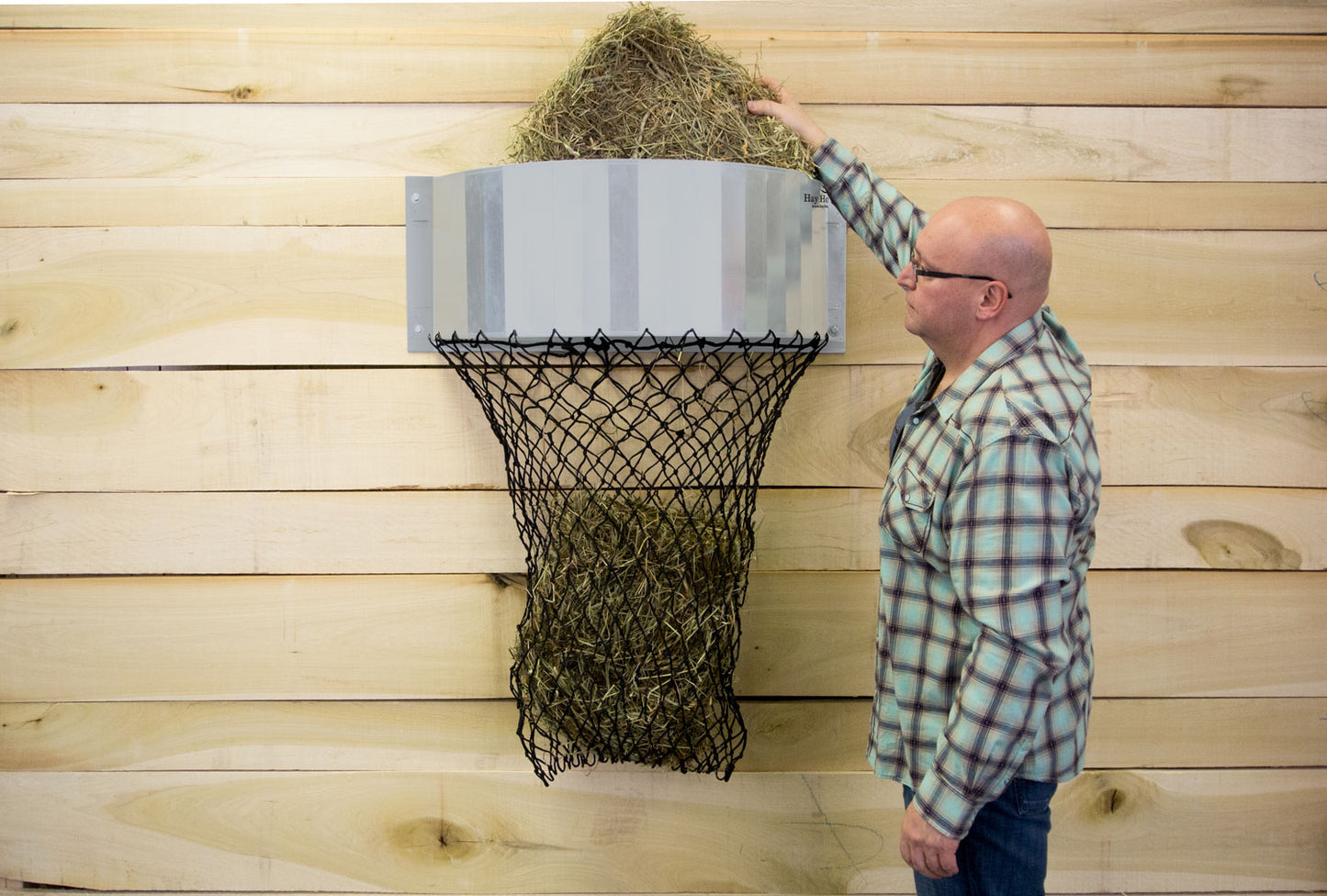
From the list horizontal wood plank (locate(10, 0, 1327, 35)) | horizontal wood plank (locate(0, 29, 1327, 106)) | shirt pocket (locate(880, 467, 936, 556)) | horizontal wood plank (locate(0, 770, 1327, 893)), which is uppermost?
horizontal wood plank (locate(10, 0, 1327, 35))

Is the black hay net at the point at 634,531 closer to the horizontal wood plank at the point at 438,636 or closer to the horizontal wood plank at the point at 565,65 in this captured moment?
the horizontal wood plank at the point at 438,636

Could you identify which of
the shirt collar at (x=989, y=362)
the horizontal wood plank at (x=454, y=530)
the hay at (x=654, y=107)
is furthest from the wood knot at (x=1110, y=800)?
the hay at (x=654, y=107)

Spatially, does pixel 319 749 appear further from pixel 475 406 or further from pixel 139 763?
pixel 475 406

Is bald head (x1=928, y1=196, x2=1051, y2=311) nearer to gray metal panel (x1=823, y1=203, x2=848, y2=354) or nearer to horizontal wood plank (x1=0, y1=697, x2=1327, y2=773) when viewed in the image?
gray metal panel (x1=823, y1=203, x2=848, y2=354)

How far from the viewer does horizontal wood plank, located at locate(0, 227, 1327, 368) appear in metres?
1.70

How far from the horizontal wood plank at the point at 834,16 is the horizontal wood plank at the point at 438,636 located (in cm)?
99

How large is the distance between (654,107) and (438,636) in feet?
3.26

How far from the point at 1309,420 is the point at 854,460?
2.73 feet

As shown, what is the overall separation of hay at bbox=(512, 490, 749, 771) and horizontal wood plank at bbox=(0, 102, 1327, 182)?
70 cm

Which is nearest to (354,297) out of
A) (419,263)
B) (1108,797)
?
(419,263)

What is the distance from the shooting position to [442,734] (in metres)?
1.74

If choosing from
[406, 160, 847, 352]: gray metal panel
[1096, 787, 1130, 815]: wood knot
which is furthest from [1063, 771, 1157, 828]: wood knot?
[406, 160, 847, 352]: gray metal panel

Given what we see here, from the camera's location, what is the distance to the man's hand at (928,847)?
3.68ft

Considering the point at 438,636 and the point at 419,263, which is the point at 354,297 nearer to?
the point at 419,263
